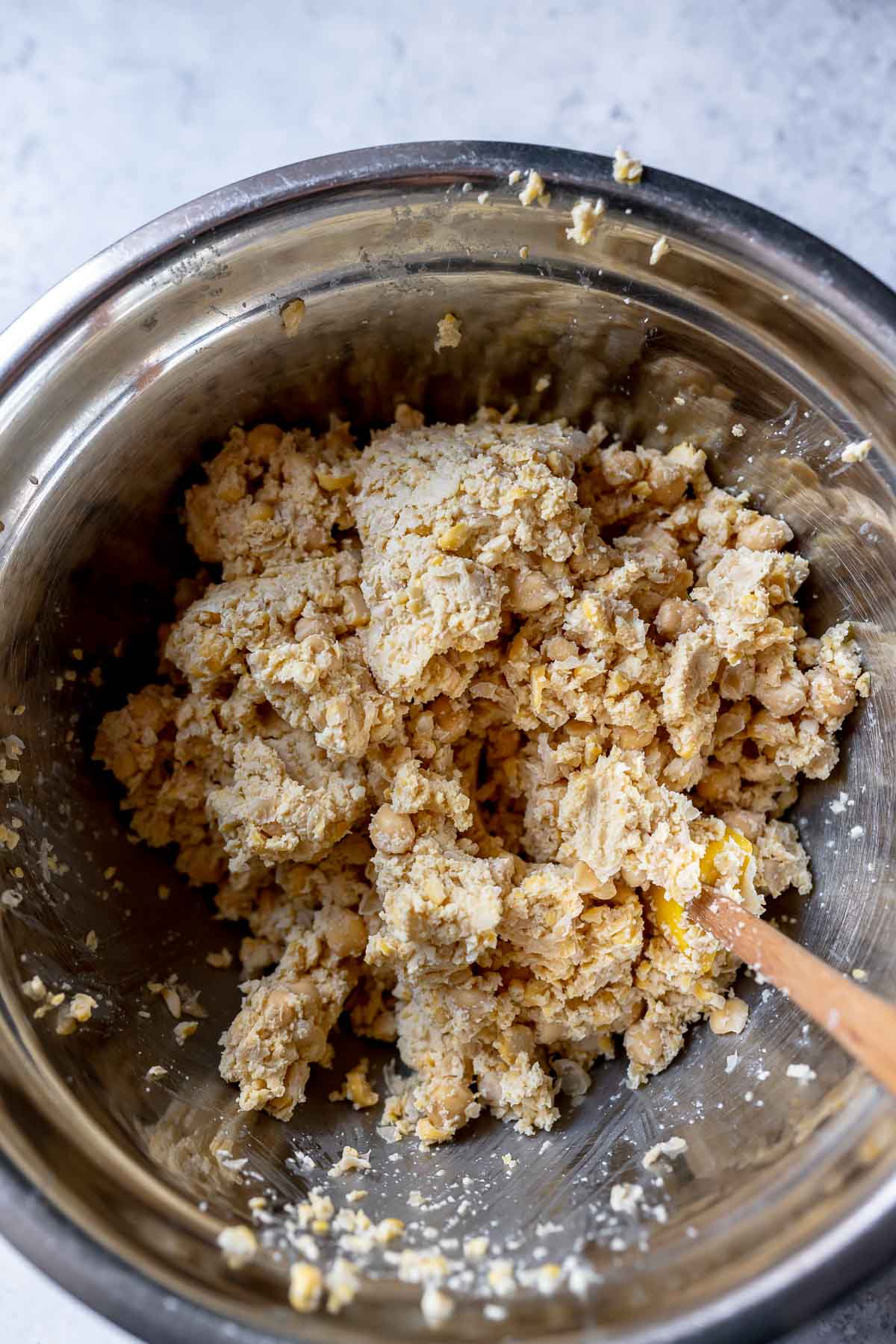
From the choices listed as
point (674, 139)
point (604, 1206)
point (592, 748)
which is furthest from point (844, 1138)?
point (674, 139)

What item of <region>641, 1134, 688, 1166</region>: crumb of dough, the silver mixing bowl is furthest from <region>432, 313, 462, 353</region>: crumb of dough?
<region>641, 1134, 688, 1166</region>: crumb of dough

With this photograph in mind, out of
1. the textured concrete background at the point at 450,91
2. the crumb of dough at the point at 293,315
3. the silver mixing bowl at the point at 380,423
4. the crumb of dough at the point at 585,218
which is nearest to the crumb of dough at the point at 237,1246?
the silver mixing bowl at the point at 380,423

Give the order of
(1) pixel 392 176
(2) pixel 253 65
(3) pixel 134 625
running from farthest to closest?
(2) pixel 253 65
(3) pixel 134 625
(1) pixel 392 176

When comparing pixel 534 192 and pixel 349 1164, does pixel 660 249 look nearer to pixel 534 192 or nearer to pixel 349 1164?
pixel 534 192

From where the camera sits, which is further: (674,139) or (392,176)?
(674,139)

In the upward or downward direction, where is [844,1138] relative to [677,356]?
downward

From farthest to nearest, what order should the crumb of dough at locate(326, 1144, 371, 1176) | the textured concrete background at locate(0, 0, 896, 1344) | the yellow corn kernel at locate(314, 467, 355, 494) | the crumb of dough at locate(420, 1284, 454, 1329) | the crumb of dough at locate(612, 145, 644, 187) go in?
1. the textured concrete background at locate(0, 0, 896, 1344)
2. the yellow corn kernel at locate(314, 467, 355, 494)
3. the crumb of dough at locate(326, 1144, 371, 1176)
4. the crumb of dough at locate(612, 145, 644, 187)
5. the crumb of dough at locate(420, 1284, 454, 1329)

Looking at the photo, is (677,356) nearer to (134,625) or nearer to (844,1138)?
(134,625)

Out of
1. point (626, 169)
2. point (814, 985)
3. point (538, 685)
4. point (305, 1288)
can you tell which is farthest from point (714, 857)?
point (626, 169)

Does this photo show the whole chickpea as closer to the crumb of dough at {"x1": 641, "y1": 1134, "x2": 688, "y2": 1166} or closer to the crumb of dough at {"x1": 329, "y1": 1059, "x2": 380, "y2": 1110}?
the crumb of dough at {"x1": 329, "y1": 1059, "x2": 380, "y2": 1110}
